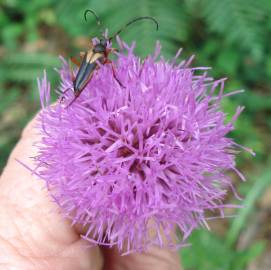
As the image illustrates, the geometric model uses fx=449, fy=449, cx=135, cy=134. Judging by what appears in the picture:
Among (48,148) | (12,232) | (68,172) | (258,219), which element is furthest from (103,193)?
(258,219)

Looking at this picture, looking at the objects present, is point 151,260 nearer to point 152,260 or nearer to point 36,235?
point 152,260

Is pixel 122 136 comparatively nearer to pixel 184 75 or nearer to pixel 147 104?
pixel 147 104

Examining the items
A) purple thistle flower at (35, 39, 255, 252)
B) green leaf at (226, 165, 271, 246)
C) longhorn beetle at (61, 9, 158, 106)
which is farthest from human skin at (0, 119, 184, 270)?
green leaf at (226, 165, 271, 246)

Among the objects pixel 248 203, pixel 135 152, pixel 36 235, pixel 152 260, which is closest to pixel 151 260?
pixel 152 260

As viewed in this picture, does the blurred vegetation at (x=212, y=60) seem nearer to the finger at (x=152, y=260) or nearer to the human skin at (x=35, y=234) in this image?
the finger at (x=152, y=260)

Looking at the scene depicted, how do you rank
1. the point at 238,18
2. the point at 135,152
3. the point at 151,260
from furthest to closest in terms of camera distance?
the point at 238,18 < the point at 151,260 < the point at 135,152

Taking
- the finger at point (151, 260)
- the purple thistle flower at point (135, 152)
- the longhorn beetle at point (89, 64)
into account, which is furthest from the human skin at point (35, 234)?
the longhorn beetle at point (89, 64)
